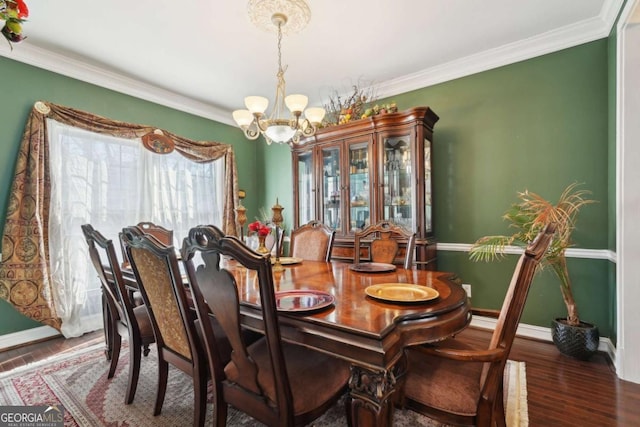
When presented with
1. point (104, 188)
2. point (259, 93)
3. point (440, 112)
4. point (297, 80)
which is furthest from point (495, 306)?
point (104, 188)

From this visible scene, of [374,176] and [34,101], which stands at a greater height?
[34,101]

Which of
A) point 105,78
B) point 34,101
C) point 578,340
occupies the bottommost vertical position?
point 578,340

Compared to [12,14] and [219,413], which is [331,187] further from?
[12,14]

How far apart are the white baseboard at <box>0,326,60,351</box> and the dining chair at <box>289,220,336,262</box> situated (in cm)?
238

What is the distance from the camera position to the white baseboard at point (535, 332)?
2.25 m

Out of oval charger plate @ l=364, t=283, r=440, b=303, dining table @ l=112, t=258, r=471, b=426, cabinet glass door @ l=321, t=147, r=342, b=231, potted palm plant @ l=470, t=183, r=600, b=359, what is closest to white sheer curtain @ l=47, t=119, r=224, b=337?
cabinet glass door @ l=321, t=147, r=342, b=231

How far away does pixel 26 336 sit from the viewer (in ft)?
8.77

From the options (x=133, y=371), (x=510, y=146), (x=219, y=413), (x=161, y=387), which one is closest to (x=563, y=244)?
(x=510, y=146)

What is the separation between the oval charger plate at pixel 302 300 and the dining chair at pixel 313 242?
1.09m

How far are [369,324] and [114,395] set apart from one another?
1826 millimetres

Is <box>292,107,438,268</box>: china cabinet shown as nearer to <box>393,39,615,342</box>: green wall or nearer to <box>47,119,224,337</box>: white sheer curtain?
<box>393,39,615,342</box>: green wall

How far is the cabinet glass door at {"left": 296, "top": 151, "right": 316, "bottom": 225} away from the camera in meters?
3.58

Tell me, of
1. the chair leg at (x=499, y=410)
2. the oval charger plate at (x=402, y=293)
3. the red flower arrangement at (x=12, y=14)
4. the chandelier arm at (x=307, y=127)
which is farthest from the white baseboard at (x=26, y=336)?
the chair leg at (x=499, y=410)

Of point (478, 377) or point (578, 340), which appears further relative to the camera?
point (578, 340)
